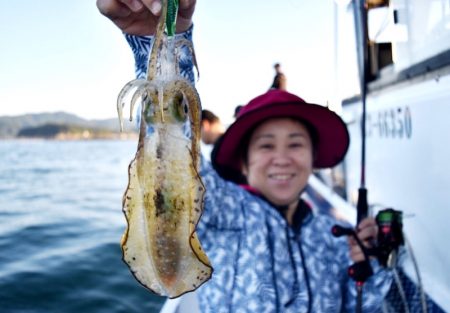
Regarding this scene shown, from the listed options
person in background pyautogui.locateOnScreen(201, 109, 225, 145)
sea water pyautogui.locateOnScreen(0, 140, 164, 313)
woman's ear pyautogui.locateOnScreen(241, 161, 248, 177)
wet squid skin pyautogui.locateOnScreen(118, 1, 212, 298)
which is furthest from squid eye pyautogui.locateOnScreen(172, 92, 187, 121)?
person in background pyautogui.locateOnScreen(201, 109, 225, 145)

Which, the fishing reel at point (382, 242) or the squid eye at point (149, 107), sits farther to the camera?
the fishing reel at point (382, 242)

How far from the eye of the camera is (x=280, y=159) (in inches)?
89.1

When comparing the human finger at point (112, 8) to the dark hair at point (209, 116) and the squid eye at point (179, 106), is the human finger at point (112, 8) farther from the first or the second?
the dark hair at point (209, 116)

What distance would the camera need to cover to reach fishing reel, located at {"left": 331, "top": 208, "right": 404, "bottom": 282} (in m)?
2.19

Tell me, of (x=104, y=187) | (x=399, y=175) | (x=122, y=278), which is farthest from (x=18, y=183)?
(x=399, y=175)

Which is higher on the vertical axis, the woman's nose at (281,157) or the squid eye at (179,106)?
the squid eye at (179,106)

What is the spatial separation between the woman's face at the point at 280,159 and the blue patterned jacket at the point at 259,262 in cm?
11

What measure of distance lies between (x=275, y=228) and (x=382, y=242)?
0.61 m

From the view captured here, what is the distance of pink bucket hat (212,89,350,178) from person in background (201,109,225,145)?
5.58 meters

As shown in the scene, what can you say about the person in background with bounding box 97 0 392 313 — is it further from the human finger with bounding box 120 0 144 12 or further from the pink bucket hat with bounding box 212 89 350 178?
the human finger with bounding box 120 0 144 12

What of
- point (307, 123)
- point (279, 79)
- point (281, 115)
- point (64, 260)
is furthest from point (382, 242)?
point (64, 260)

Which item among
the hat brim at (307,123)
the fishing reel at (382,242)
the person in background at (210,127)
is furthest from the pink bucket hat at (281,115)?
the person in background at (210,127)

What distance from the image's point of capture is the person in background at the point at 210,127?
8.29m

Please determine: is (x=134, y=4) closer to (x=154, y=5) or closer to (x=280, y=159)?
(x=154, y=5)
